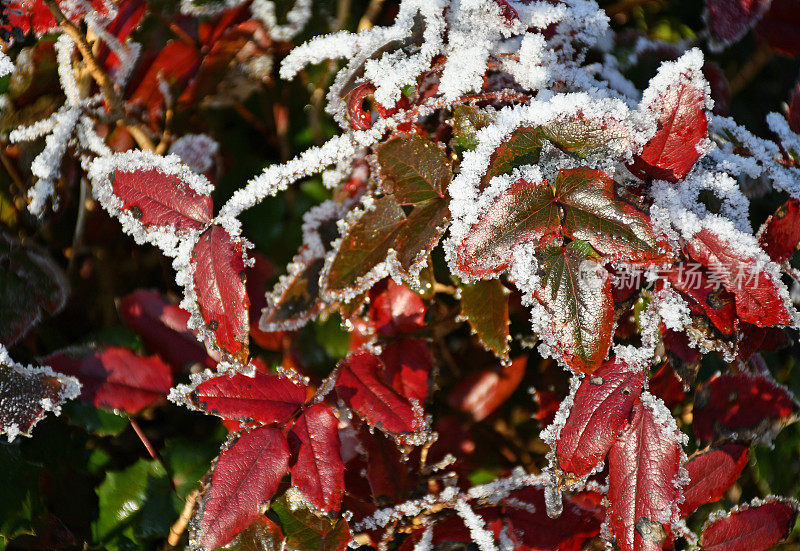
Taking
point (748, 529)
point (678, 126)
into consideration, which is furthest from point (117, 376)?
point (748, 529)

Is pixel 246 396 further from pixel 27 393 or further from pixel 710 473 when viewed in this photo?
pixel 710 473

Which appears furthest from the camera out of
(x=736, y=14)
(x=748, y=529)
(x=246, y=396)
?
(x=736, y=14)

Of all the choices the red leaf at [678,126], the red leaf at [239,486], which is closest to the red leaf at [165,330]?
the red leaf at [239,486]

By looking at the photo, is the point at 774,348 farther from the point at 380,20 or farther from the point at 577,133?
the point at 380,20

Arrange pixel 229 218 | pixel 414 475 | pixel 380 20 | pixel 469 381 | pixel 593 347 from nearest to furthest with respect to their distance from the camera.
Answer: pixel 593 347 → pixel 229 218 → pixel 414 475 → pixel 469 381 → pixel 380 20

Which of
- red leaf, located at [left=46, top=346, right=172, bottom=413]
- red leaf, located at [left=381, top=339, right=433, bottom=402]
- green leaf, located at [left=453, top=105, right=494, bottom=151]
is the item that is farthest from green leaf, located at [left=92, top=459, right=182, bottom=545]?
green leaf, located at [left=453, top=105, right=494, bottom=151]

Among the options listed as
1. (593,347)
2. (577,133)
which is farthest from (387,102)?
(593,347)
